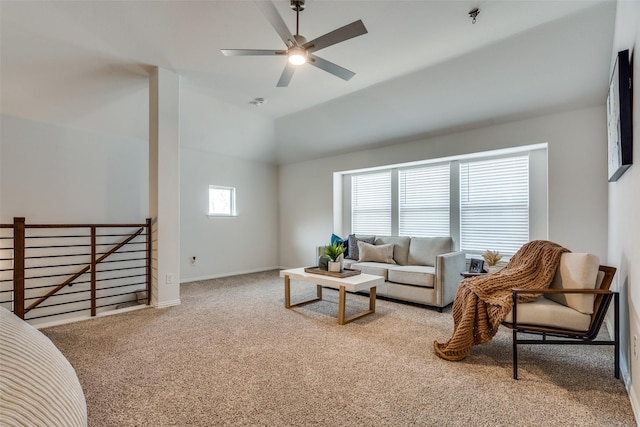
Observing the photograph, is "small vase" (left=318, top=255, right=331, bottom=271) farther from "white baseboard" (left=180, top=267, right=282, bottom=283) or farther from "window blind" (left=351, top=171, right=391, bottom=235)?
"white baseboard" (left=180, top=267, right=282, bottom=283)

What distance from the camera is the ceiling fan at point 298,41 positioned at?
2.32 metres

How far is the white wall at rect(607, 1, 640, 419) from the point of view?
1.91 metres

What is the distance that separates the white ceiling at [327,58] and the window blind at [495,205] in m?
0.74

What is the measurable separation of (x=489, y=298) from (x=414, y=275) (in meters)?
1.62

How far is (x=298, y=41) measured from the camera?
8.66 ft

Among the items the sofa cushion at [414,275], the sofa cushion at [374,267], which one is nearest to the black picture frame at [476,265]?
the sofa cushion at [414,275]

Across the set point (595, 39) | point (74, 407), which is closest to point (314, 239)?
point (595, 39)

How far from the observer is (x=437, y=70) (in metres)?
3.87

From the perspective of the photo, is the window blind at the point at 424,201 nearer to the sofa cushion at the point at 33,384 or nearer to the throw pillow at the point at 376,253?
the throw pillow at the point at 376,253

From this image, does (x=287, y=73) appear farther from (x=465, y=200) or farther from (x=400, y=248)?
(x=465, y=200)

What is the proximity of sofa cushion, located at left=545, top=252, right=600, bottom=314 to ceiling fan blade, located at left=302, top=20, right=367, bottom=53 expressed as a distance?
243 cm

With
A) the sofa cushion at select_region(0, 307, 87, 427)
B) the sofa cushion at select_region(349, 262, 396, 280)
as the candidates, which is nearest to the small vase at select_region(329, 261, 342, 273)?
the sofa cushion at select_region(349, 262, 396, 280)

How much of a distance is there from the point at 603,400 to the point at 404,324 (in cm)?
169

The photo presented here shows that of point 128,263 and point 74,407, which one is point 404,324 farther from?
point 128,263
